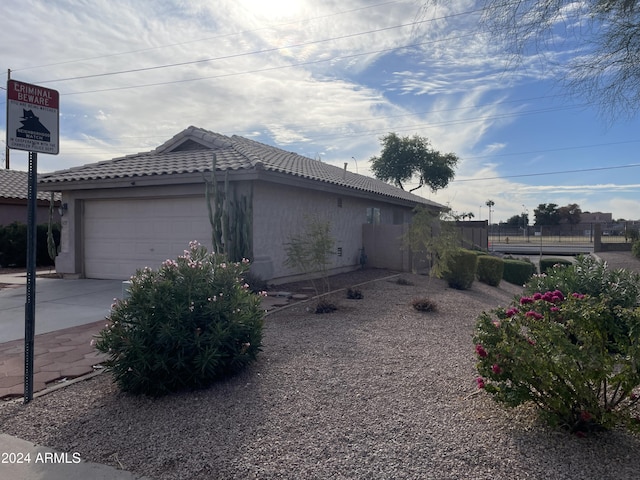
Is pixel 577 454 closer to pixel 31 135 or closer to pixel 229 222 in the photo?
pixel 31 135

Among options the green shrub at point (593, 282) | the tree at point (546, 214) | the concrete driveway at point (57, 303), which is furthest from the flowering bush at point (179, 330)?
the tree at point (546, 214)

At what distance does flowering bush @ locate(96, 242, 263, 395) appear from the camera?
504 centimetres

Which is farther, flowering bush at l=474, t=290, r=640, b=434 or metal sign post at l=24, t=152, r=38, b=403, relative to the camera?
metal sign post at l=24, t=152, r=38, b=403

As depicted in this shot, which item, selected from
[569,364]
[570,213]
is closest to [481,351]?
[569,364]

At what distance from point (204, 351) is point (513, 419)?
2947 mm

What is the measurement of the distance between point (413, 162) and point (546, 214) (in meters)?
29.6

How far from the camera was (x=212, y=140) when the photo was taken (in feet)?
48.9

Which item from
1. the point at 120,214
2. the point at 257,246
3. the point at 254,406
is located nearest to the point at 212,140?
the point at 120,214

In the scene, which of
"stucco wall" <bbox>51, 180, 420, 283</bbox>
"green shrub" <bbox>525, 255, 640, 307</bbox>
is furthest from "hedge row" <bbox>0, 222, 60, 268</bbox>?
"green shrub" <bbox>525, 255, 640, 307</bbox>

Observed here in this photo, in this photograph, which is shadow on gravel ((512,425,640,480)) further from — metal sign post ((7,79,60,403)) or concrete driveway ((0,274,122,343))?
concrete driveway ((0,274,122,343))

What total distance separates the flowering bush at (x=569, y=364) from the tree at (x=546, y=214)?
63.7m

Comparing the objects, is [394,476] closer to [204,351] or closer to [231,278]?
[204,351]

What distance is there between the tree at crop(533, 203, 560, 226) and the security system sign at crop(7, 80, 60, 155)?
212 ft

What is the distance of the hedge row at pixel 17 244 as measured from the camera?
18.8 metres
